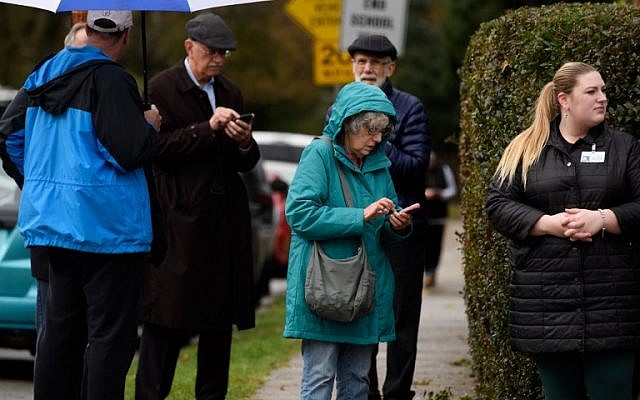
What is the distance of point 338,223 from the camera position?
6023 millimetres

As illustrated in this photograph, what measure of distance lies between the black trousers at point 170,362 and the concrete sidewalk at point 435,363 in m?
1.05

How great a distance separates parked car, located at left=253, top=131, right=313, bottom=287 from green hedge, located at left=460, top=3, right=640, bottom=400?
368 inches

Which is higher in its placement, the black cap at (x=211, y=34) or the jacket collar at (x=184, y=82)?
the black cap at (x=211, y=34)

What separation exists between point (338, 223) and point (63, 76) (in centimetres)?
131

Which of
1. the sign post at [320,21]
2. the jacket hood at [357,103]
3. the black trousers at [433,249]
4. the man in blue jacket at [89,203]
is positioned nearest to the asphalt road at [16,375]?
the man in blue jacket at [89,203]

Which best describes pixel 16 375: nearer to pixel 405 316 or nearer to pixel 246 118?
pixel 405 316

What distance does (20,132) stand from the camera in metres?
6.41

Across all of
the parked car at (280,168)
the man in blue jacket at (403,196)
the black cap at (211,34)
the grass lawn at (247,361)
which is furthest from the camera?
the parked car at (280,168)

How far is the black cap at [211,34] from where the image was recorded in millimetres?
7281

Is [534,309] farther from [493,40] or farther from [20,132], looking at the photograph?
[20,132]

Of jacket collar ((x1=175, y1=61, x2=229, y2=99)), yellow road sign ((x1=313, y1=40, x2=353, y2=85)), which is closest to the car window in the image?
yellow road sign ((x1=313, y1=40, x2=353, y2=85))

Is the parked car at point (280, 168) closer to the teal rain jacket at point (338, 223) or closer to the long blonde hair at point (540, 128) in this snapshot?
the teal rain jacket at point (338, 223)

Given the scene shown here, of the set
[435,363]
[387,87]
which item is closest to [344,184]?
[387,87]

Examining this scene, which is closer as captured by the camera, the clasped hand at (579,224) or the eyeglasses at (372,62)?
the clasped hand at (579,224)
